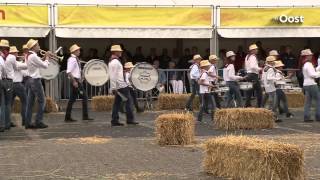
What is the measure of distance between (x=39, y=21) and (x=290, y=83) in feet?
27.3

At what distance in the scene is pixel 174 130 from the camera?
38.0 feet

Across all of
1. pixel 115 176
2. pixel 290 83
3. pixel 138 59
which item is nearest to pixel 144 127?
pixel 115 176

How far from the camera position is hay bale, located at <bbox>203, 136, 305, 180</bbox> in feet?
25.2

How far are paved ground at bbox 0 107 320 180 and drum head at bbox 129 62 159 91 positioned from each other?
3.22 m

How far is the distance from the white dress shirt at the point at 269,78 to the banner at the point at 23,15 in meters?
7.42

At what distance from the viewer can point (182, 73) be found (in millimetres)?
22188

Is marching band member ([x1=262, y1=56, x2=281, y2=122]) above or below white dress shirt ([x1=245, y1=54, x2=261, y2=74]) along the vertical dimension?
below

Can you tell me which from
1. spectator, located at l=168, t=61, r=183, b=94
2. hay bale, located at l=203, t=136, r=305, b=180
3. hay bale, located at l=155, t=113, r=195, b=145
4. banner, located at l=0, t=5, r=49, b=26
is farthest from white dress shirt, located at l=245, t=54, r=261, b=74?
hay bale, located at l=203, t=136, r=305, b=180

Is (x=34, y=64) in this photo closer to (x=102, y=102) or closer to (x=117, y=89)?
(x=117, y=89)

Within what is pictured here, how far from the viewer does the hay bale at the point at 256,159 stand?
7676mm

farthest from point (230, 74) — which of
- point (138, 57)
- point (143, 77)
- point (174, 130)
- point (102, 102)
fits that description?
point (138, 57)

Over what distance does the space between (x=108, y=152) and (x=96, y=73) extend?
8.35 meters

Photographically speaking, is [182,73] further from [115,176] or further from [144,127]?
[115,176]

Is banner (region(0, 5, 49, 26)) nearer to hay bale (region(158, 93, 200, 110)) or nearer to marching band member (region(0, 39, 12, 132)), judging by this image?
hay bale (region(158, 93, 200, 110))
